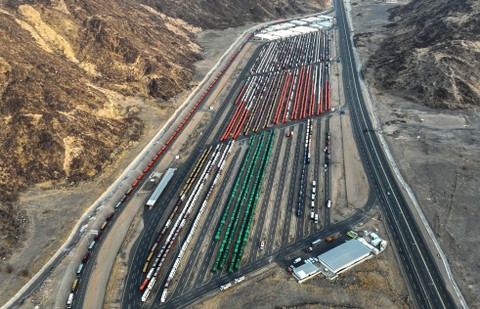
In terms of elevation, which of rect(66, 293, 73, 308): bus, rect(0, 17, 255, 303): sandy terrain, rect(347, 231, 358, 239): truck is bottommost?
rect(347, 231, 358, 239): truck

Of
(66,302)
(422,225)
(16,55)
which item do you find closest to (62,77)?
(16,55)

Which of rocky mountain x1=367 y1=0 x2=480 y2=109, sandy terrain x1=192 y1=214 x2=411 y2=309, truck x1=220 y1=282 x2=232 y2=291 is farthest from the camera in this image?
rocky mountain x1=367 y1=0 x2=480 y2=109

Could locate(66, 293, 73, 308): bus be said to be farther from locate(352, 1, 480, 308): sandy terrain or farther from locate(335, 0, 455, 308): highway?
locate(352, 1, 480, 308): sandy terrain

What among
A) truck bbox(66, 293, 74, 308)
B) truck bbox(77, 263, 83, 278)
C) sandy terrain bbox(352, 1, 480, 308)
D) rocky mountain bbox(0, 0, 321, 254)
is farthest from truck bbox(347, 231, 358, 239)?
rocky mountain bbox(0, 0, 321, 254)

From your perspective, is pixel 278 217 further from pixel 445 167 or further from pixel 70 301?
pixel 445 167

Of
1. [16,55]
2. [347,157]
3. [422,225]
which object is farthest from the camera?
[16,55]

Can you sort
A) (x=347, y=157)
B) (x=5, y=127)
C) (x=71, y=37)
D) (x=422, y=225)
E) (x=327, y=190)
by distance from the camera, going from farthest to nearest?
(x=71, y=37)
(x=347, y=157)
(x=5, y=127)
(x=327, y=190)
(x=422, y=225)

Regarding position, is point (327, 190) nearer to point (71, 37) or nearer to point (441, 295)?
point (441, 295)
